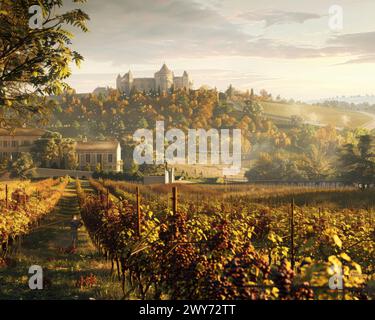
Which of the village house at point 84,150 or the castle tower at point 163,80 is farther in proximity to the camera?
the castle tower at point 163,80

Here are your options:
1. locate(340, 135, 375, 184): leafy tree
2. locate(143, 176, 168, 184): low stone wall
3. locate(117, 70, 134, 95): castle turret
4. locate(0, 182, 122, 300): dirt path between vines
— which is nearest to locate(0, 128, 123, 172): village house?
locate(143, 176, 168, 184): low stone wall

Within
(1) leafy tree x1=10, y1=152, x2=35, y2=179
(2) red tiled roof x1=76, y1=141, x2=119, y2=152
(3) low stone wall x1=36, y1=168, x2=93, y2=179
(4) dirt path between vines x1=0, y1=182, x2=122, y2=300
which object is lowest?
(4) dirt path between vines x1=0, y1=182, x2=122, y2=300

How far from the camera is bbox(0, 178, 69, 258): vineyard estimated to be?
546 inches

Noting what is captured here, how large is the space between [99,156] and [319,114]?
7874cm

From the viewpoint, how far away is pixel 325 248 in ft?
36.4

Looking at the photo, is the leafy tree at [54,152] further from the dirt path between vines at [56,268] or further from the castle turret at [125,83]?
the castle turret at [125,83]

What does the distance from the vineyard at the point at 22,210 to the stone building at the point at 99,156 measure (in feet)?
11.0

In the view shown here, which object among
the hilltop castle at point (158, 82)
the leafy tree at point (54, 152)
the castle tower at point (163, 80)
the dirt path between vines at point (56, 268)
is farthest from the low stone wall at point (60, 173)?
the castle tower at point (163, 80)

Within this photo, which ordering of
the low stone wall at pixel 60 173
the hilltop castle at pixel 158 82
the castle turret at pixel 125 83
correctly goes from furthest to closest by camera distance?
the castle turret at pixel 125 83 < the hilltop castle at pixel 158 82 < the low stone wall at pixel 60 173

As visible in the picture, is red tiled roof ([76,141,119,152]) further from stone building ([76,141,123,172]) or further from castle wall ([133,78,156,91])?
castle wall ([133,78,156,91])

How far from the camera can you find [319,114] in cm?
10275

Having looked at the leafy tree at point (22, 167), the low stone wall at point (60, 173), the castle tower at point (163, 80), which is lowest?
the low stone wall at point (60, 173)

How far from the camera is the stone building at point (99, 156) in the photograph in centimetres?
A: 3688

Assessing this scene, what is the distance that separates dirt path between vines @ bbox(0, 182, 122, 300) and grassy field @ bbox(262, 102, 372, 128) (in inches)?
3368
